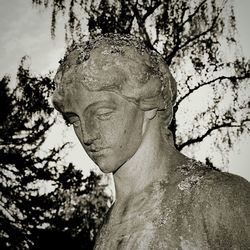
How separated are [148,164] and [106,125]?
0.95 ft

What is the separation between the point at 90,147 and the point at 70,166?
42.4ft

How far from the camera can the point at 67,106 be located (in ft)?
5.90

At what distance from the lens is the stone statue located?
1.43m

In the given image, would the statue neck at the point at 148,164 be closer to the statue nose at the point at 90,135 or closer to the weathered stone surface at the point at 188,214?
the weathered stone surface at the point at 188,214

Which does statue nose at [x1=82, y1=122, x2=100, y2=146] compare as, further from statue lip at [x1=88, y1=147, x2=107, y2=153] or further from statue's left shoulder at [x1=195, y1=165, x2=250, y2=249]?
statue's left shoulder at [x1=195, y1=165, x2=250, y2=249]

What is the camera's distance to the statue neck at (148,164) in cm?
173

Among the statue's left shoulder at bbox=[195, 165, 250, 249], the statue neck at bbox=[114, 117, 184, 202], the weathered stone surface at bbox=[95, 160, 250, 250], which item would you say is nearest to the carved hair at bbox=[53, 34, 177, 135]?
the statue neck at bbox=[114, 117, 184, 202]

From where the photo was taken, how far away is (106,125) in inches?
65.9

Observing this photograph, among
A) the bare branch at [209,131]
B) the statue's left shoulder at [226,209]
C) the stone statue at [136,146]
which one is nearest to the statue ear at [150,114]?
the stone statue at [136,146]

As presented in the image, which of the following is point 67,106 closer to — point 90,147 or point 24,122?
point 90,147

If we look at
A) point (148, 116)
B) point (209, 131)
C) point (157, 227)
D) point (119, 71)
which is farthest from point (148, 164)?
point (209, 131)

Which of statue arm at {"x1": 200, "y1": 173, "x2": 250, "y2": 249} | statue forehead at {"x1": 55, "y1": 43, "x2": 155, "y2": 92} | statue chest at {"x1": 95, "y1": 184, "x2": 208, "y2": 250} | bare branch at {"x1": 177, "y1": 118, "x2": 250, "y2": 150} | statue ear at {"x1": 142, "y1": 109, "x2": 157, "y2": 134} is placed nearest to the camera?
statue arm at {"x1": 200, "y1": 173, "x2": 250, "y2": 249}

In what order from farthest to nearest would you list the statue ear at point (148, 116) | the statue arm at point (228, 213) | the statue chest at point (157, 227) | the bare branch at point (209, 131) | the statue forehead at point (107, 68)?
the bare branch at point (209, 131)
the statue ear at point (148, 116)
the statue forehead at point (107, 68)
the statue chest at point (157, 227)
the statue arm at point (228, 213)

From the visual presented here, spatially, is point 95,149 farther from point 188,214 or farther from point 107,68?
point 188,214
